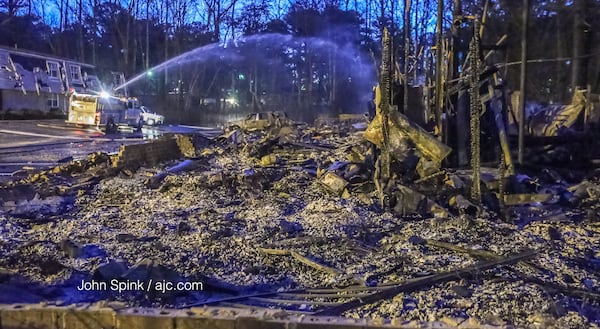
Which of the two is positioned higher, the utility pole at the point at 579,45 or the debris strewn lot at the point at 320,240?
the utility pole at the point at 579,45

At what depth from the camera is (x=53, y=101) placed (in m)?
44.3

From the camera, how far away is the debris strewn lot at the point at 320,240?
5691 mm

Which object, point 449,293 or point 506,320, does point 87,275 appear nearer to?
point 449,293

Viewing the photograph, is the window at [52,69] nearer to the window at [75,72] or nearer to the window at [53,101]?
the window at [53,101]

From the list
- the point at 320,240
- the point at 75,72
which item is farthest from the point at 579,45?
the point at 75,72

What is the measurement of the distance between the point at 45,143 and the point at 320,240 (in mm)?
21064

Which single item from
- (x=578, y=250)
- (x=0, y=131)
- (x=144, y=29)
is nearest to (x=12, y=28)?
(x=144, y=29)

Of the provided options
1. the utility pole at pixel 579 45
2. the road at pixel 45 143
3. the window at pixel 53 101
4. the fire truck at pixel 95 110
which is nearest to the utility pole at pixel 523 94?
the road at pixel 45 143

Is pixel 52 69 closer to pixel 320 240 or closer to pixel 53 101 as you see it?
pixel 53 101

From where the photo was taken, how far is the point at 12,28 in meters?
53.6

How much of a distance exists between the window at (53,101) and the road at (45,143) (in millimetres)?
9556

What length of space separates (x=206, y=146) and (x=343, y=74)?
45286 mm

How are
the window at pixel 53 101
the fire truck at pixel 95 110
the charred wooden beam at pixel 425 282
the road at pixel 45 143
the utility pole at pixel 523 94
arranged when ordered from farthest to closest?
the window at pixel 53 101 < the fire truck at pixel 95 110 < the road at pixel 45 143 < the utility pole at pixel 523 94 < the charred wooden beam at pixel 425 282

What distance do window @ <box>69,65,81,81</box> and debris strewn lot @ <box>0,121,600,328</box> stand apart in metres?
37.7
